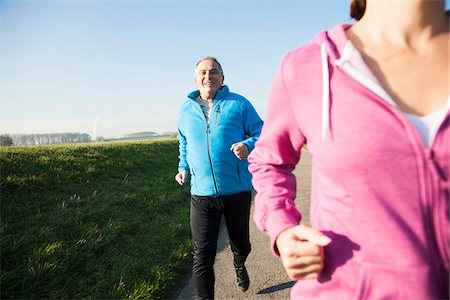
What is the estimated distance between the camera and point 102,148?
37.7 feet

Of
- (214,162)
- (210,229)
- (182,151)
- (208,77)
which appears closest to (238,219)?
(210,229)

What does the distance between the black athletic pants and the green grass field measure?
3.03 ft

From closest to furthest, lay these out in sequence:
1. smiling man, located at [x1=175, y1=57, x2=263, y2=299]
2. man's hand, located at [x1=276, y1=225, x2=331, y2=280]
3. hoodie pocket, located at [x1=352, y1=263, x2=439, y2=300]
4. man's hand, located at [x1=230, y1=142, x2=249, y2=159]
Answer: hoodie pocket, located at [x1=352, y1=263, x2=439, y2=300]
man's hand, located at [x1=276, y1=225, x2=331, y2=280]
man's hand, located at [x1=230, y1=142, x2=249, y2=159]
smiling man, located at [x1=175, y1=57, x2=263, y2=299]

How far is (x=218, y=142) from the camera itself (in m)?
3.75

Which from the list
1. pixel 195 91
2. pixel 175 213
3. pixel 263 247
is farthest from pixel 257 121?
pixel 175 213

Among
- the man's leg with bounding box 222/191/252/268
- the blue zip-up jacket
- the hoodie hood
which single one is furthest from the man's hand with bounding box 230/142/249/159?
the hoodie hood

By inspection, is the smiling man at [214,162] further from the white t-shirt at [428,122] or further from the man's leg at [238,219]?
the white t-shirt at [428,122]

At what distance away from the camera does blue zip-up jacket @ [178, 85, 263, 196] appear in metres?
3.72

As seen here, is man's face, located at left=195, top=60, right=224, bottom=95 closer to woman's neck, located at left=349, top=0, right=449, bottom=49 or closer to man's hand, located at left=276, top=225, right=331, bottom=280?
woman's neck, located at left=349, top=0, right=449, bottom=49

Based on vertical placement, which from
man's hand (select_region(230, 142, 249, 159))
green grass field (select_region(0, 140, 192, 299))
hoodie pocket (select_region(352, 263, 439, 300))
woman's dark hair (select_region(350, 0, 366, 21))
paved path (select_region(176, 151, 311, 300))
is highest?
A: woman's dark hair (select_region(350, 0, 366, 21))

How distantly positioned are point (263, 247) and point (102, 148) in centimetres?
788

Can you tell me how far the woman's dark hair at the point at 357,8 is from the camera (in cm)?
133

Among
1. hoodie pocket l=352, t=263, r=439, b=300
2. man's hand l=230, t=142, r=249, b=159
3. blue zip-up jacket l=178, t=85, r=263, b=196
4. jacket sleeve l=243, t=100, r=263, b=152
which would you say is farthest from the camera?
jacket sleeve l=243, t=100, r=263, b=152

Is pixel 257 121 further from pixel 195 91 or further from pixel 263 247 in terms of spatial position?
pixel 263 247
